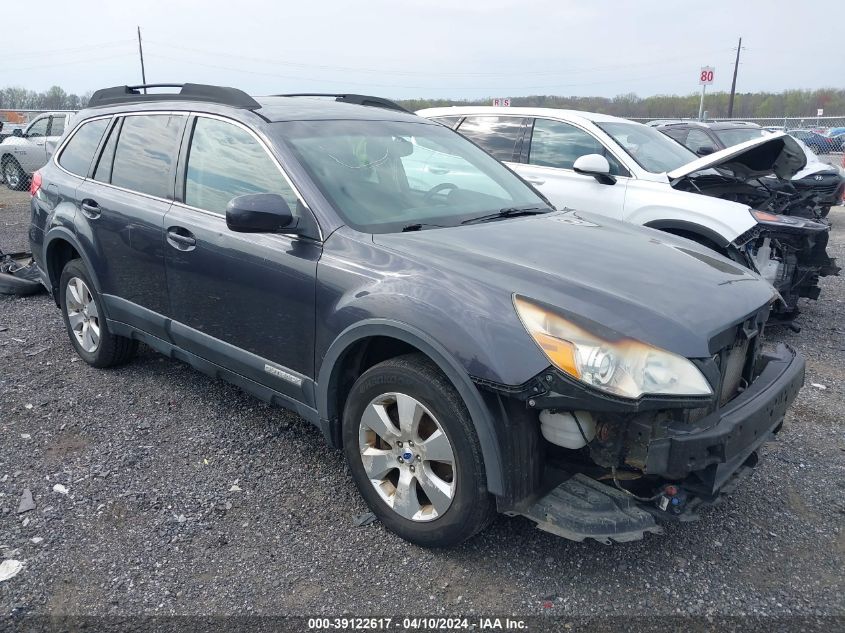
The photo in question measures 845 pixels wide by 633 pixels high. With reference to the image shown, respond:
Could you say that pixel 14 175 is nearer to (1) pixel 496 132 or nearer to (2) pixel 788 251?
(1) pixel 496 132

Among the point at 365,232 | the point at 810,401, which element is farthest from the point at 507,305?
the point at 810,401

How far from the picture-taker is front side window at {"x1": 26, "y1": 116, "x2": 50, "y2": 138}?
51.5 feet

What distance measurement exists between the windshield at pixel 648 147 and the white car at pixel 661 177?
Result: 0.01 m

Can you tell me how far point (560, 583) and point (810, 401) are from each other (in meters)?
2.66

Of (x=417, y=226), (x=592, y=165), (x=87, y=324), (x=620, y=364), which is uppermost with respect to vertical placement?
(x=592, y=165)

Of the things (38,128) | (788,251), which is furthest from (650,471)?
(38,128)

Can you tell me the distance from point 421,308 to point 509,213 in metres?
1.21

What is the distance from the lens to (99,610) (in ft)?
8.26

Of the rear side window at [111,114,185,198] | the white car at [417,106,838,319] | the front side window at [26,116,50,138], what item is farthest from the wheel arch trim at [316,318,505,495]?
the front side window at [26,116,50,138]

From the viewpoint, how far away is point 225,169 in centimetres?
359

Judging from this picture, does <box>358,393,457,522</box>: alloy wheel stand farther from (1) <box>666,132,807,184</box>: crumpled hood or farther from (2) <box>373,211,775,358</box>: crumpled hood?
(1) <box>666,132,807,184</box>: crumpled hood

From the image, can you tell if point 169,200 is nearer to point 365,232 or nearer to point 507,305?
point 365,232

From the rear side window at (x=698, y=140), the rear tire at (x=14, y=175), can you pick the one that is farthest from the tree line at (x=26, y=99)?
the rear side window at (x=698, y=140)

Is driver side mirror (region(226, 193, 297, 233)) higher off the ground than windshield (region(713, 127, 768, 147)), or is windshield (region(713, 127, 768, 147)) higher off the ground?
windshield (region(713, 127, 768, 147))
